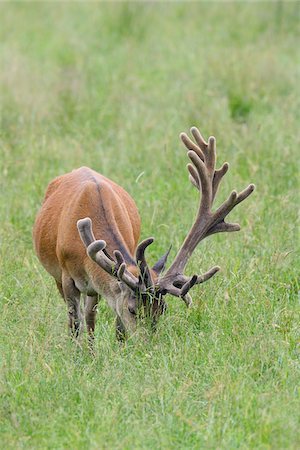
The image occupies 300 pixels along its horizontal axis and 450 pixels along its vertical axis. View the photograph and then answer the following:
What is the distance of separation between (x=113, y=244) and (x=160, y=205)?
2.12 m

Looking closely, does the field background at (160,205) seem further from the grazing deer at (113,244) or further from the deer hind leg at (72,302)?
the grazing deer at (113,244)

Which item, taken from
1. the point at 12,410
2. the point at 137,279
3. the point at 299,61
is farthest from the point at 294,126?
the point at 12,410

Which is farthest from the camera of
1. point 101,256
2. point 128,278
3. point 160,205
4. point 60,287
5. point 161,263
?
point 160,205

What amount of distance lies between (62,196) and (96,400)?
161 cm

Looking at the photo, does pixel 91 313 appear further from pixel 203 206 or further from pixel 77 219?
pixel 203 206

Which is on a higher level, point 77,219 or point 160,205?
point 77,219

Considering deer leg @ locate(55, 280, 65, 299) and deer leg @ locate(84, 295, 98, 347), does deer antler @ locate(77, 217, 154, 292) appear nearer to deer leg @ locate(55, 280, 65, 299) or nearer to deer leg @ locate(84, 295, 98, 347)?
deer leg @ locate(84, 295, 98, 347)

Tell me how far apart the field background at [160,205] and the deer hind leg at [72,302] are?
0.08 metres

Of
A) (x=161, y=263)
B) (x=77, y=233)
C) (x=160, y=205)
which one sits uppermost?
(x=77, y=233)

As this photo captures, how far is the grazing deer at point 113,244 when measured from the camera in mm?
5758

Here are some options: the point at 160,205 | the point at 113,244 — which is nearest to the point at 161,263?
the point at 113,244

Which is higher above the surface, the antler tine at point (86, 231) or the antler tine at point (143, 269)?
the antler tine at point (86, 231)

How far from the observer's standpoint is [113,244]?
6.06m

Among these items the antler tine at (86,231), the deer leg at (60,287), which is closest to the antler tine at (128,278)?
the antler tine at (86,231)
